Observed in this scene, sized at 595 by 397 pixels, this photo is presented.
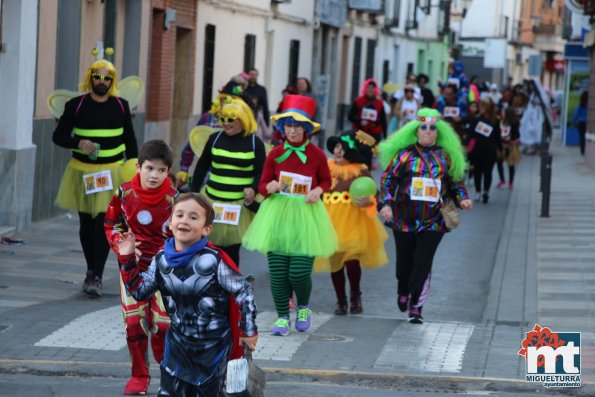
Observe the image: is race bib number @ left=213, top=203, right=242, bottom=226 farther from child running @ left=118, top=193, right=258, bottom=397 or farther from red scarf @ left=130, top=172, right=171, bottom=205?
child running @ left=118, top=193, right=258, bottom=397

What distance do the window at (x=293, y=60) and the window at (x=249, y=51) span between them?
14.4ft

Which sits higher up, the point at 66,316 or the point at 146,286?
the point at 146,286

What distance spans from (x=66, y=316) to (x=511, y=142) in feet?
53.0

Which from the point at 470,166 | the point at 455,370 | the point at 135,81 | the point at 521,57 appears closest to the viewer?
the point at 455,370

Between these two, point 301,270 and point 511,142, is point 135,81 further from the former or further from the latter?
point 511,142

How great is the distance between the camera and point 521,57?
79.9 meters

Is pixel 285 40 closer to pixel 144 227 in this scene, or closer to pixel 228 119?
pixel 228 119

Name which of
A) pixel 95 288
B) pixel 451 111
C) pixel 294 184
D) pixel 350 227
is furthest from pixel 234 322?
pixel 451 111

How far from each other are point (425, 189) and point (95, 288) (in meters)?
2.86

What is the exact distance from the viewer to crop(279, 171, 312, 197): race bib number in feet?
34.8

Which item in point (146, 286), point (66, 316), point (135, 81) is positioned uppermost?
point (135, 81)

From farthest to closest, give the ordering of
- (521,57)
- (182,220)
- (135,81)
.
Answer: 1. (521,57)
2. (135,81)
3. (182,220)

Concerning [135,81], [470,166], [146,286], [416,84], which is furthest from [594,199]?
[146,286]

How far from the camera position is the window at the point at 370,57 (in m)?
47.4
